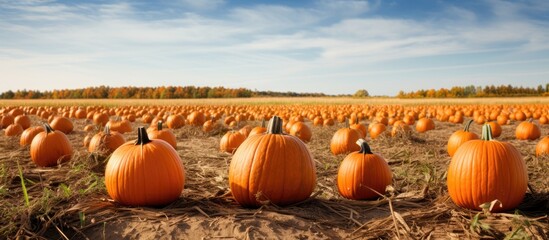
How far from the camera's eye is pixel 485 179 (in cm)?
373

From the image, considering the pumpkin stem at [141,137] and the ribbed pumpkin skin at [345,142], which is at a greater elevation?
the pumpkin stem at [141,137]

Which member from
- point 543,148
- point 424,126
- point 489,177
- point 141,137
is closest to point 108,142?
point 141,137

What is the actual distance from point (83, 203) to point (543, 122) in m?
15.7

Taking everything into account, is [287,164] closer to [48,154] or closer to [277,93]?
[48,154]

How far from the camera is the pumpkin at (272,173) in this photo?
3.77 m

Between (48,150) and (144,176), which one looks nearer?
(144,176)

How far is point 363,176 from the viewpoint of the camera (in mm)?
4457

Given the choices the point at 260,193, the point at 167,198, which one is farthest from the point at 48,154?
the point at 260,193

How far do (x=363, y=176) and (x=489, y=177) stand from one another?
119 centimetres

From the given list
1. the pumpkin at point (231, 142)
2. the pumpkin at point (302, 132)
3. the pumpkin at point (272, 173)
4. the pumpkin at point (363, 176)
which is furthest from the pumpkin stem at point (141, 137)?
the pumpkin at point (302, 132)

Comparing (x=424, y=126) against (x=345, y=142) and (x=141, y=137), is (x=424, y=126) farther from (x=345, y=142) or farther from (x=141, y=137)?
(x=141, y=137)

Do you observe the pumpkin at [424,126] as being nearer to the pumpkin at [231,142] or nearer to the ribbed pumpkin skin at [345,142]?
the ribbed pumpkin skin at [345,142]

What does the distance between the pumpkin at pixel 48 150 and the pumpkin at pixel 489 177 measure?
5522 mm

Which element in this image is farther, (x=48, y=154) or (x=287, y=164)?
(x=48, y=154)
